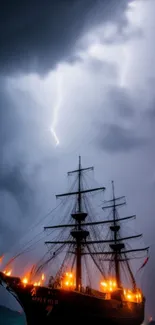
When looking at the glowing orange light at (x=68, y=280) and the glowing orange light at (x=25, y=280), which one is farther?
the glowing orange light at (x=68, y=280)

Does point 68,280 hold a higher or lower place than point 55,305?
higher

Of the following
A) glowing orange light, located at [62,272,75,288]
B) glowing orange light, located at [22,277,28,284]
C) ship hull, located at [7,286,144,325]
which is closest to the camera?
ship hull, located at [7,286,144,325]

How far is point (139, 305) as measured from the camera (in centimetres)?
5500

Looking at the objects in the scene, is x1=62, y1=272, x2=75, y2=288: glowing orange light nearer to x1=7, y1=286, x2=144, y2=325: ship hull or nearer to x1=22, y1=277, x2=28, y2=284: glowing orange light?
x1=7, y1=286, x2=144, y2=325: ship hull

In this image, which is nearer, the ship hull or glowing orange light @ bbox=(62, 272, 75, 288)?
the ship hull

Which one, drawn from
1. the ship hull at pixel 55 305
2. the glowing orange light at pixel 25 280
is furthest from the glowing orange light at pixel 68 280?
the glowing orange light at pixel 25 280

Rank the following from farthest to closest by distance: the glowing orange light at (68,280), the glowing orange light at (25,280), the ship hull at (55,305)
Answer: the glowing orange light at (68,280) → the glowing orange light at (25,280) → the ship hull at (55,305)

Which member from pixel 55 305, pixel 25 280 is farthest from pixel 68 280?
pixel 25 280

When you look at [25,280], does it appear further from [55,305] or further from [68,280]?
[68,280]

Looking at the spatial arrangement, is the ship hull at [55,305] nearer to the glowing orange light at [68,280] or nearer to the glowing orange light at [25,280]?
the glowing orange light at [25,280]

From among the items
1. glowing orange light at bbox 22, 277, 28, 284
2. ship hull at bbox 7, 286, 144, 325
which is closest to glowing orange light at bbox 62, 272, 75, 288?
ship hull at bbox 7, 286, 144, 325

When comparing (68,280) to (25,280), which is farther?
(68,280)

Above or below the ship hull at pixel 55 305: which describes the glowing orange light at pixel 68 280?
above

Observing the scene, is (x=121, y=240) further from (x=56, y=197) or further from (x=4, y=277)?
(x=4, y=277)
